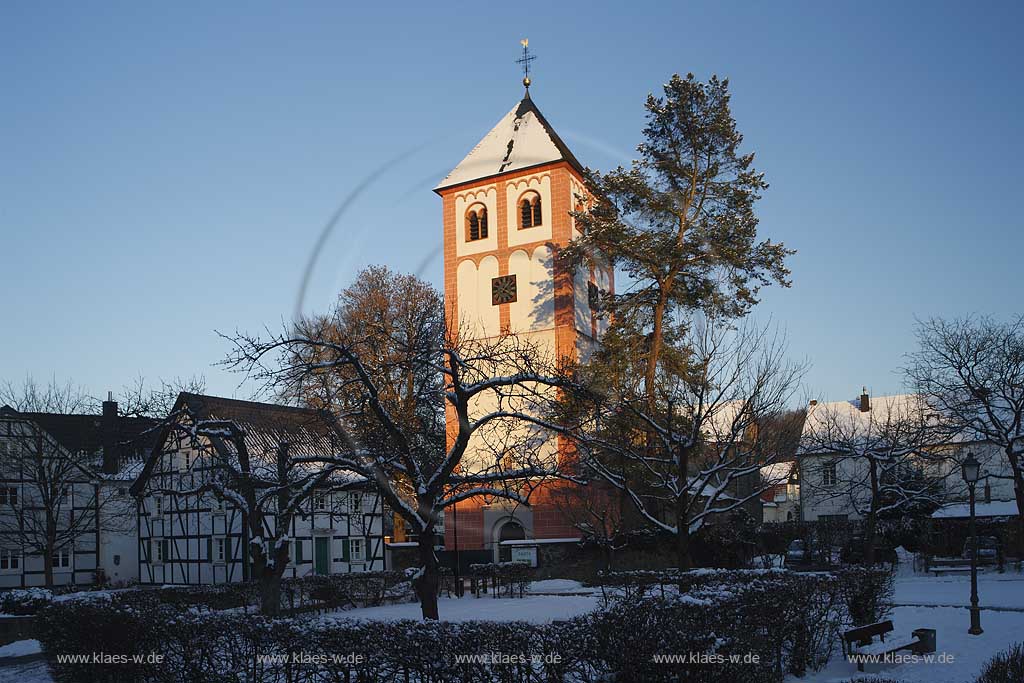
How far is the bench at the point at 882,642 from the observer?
13.2 meters

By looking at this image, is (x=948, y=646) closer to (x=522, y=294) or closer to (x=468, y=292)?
(x=522, y=294)

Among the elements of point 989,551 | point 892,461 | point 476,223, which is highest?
point 476,223

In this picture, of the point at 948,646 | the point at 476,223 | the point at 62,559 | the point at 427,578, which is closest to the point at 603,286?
the point at 476,223

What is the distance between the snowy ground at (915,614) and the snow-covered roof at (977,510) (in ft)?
34.5

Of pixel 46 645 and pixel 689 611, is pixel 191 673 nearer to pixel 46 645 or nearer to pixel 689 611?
pixel 46 645

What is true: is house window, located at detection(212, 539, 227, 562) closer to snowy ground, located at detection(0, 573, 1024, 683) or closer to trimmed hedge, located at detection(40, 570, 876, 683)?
snowy ground, located at detection(0, 573, 1024, 683)

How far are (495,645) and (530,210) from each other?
35.6 metres

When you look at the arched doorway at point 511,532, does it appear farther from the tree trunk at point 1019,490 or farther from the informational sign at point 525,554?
the tree trunk at point 1019,490

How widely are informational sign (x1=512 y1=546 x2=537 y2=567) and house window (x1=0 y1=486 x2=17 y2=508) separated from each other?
71.5ft

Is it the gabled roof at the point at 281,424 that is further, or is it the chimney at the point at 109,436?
the chimney at the point at 109,436

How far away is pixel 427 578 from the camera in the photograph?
44.3ft

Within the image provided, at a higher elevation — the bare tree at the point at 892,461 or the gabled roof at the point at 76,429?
the gabled roof at the point at 76,429

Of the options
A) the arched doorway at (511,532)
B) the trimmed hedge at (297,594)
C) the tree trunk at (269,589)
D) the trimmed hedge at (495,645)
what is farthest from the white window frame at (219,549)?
the trimmed hedge at (495,645)

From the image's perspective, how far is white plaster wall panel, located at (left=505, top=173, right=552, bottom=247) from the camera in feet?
142
